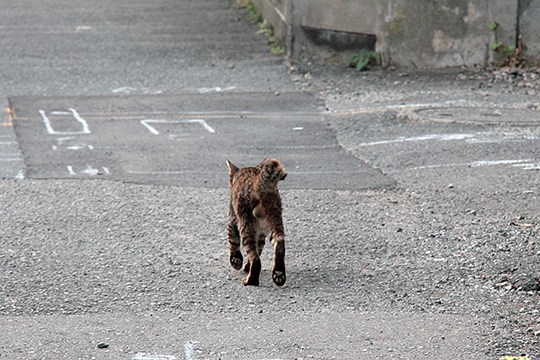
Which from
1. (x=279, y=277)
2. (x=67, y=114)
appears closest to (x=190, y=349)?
(x=279, y=277)

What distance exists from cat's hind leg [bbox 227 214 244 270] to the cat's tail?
1.60 ft

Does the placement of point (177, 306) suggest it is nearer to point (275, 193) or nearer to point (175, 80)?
point (275, 193)

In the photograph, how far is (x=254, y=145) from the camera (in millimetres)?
12070

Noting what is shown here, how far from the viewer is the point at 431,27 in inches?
615

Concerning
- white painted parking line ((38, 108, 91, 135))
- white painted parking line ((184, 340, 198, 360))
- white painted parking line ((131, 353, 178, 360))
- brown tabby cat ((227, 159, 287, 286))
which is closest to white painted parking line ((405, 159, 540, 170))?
brown tabby cat ((227, 159, 287, 286))

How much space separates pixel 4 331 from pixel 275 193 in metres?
1.97

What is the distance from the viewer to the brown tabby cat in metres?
7.49

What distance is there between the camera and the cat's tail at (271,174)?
745 cm

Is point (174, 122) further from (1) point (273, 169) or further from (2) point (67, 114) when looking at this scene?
(1) point (273, 169)

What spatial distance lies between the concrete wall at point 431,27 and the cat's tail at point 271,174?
859 centimetres

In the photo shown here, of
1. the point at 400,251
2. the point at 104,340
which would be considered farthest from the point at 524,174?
the point at 104,340

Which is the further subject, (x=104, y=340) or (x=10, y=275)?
(x=10, y=275)

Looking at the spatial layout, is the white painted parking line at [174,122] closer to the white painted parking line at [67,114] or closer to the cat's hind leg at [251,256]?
the white painted parking line at [67,114]

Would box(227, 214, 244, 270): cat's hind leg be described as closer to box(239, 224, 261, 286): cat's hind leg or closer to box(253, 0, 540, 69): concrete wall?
box(239, 224, 261, 286): cat's hind leg
